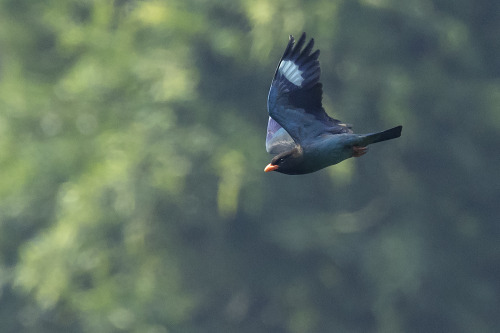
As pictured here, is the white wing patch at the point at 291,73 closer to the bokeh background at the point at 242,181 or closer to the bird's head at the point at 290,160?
the bird's head at the point at 290,160

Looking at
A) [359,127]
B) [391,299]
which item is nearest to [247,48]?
[359,127]

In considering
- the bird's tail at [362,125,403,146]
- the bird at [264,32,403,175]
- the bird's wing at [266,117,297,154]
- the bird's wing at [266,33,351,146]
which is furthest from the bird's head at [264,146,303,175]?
the bird's wing at [266,117,297,154]

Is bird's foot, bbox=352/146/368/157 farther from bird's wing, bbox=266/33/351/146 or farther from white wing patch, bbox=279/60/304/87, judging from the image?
white wing patch, bbox=279/60/304/87

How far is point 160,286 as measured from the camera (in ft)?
61.5

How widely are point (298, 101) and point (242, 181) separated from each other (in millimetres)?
8772

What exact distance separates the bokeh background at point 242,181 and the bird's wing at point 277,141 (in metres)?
7.33

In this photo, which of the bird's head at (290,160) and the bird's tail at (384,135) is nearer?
the bird's tail at (384,135)

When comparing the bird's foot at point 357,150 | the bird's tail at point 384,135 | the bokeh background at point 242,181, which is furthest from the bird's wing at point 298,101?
the bokeh background at point 242,181

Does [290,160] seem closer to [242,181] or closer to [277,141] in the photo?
[277,141]

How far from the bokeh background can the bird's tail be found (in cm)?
897

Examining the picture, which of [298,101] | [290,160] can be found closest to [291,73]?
[298,101]

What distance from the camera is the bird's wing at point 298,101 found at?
8977mm

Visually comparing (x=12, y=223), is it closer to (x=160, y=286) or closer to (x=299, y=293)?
(x=160, y=286)

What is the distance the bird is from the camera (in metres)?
8.75
